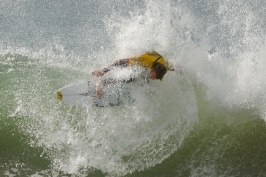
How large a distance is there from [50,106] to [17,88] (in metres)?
0.91

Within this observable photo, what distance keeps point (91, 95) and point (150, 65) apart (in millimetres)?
1144

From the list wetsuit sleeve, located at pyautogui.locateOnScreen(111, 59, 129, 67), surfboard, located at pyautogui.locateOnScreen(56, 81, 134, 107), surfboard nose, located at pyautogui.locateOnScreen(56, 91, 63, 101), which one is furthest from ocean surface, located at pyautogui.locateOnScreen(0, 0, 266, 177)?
wetsuit sleeve, located at pyautogui.locateOnScreen(111, 59, 129, 67)

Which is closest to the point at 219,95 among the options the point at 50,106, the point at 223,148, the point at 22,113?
the point at 223,148

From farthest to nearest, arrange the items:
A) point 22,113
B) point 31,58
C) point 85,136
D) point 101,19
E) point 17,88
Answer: point 101,19 < point 31,58 < point 17,88 < point 22,113 < point 85,136

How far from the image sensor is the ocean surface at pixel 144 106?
6.38 metres

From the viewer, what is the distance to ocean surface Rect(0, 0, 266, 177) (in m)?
6.38

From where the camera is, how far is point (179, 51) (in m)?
7.41

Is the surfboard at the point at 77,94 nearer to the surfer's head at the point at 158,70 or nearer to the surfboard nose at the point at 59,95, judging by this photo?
the surfboard nose at the point at 59,95

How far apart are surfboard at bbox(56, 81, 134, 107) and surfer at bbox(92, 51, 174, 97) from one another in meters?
0.11

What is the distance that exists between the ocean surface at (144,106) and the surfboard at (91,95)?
135mm

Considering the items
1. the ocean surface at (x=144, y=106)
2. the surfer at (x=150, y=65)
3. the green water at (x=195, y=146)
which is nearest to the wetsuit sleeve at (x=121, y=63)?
the surfer at (x=150, y=65)

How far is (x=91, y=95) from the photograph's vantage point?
6707 millimetres

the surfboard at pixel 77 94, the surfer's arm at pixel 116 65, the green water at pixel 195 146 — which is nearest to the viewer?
the green water at pixel 195 146

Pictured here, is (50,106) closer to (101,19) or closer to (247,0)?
(101,19)
